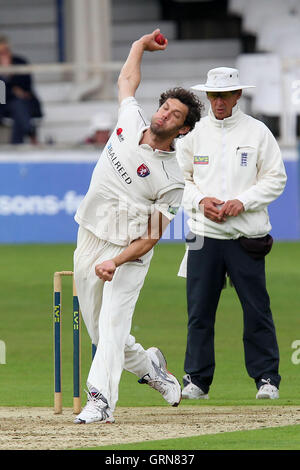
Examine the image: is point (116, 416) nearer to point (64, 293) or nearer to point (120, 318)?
point (120, 318)

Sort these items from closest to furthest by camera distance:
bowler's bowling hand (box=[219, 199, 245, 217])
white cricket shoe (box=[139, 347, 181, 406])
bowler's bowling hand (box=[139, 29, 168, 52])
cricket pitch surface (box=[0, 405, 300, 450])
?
cricket pitch surface (box=[0, 405, 300, 450]), white cricket shoe (box=[139, 347, 181, 406]), bowler's bowling hand (box=[139, 29, 168, 52]), bowler's bowling hand (box=[219, 199, 245, 217])

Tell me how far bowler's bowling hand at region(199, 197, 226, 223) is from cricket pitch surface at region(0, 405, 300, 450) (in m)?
1.17

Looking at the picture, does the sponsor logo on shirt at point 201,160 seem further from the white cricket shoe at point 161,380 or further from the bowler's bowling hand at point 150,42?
the white cricket shoe at point 161,380

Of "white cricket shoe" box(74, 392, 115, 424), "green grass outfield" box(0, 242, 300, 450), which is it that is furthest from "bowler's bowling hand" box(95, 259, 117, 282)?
"green grass outfield" box(0, 242, 300, 450)

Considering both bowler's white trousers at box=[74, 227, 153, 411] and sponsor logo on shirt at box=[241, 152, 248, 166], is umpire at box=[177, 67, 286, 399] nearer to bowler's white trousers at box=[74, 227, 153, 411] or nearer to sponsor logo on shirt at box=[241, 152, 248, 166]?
sponsor logo on shirt at box=[241, 152, 248, 166]

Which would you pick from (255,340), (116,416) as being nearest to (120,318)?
(116,416)

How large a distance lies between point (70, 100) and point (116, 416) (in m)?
13.7

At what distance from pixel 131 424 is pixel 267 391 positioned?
50.3 inches

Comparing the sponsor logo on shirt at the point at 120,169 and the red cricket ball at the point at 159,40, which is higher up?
the red cricket ball at the point at 159,40

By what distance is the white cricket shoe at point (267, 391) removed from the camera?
7.54m

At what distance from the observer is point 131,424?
6582 millimetres

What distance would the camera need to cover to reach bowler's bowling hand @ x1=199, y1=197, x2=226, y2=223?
7512mm

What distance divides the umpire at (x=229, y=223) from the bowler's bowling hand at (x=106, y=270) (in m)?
1.20

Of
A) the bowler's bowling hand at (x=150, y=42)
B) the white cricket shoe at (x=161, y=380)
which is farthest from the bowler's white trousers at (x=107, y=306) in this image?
the bowler's bowling hand at (x=150, y=42)
